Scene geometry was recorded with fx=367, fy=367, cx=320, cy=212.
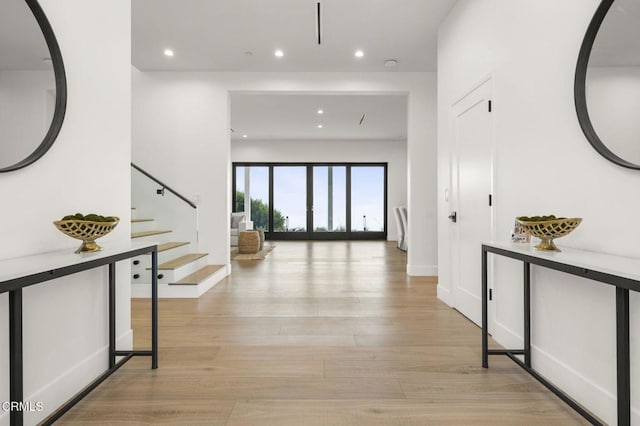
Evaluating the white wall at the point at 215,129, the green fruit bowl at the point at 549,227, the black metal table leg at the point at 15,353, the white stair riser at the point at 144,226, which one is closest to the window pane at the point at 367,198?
the white wall at the point at 215,129

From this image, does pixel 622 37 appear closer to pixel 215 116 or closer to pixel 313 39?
pixel 313 39

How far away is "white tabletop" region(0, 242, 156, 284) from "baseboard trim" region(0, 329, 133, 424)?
0.57 m

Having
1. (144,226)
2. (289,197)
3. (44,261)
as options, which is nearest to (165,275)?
(144,226)

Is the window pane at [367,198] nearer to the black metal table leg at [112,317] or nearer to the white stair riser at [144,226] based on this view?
the white stair riser at [144,226]

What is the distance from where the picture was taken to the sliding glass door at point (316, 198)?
10.4m

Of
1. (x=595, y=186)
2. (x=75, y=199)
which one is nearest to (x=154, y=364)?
(x=75, y=199)

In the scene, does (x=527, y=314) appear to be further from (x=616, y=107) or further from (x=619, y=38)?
(x=619, y=38)

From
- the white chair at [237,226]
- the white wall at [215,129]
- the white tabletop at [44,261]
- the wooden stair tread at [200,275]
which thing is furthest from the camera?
the white chair at [237,226]

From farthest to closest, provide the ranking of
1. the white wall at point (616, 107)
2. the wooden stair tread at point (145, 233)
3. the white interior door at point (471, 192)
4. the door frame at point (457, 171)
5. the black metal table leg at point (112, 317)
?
the wooden stair tread at point (145, 233)
the white interior door at point (471, 192)
the door frame at point (457, 171)
the black metal table leg at point (112, 317)
the white wall at point (616, 107)

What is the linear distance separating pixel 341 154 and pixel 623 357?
9343mm

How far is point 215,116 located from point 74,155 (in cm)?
329

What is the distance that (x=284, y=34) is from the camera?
3.94m

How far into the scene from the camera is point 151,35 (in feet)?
13.0

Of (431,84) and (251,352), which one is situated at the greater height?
(431,84)
